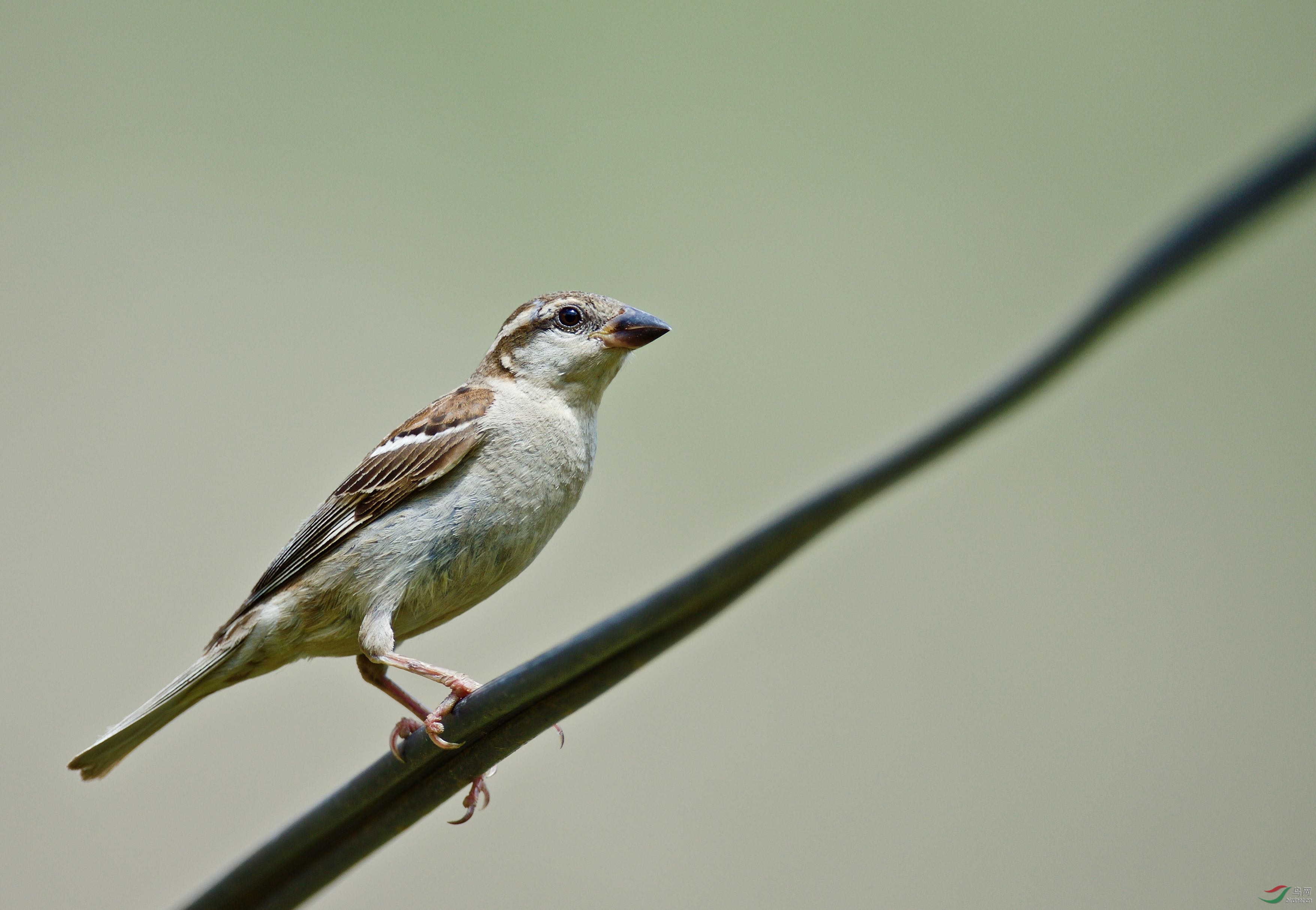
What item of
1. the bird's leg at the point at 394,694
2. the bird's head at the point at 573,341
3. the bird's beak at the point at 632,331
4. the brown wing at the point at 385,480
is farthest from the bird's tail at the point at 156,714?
the bird's beak at the point at 632,331

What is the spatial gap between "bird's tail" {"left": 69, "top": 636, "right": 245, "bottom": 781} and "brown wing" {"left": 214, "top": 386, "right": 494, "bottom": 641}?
11 cm

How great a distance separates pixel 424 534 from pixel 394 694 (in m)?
0.74

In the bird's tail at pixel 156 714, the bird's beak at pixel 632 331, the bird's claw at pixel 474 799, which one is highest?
the bird's beak at pixel 632 331

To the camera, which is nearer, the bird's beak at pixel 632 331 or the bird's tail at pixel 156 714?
the bird's tail at pixel 156 714

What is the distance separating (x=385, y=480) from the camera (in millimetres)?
3041

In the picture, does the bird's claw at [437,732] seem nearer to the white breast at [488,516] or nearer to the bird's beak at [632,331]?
the white breast at [488,516]

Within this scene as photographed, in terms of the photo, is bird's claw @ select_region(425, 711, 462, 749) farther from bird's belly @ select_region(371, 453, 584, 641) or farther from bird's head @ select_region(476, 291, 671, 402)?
bird's head @ select_region(476, 291, 671, 402)

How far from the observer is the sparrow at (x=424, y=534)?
2.87 meters

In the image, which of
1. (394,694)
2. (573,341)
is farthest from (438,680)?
(573,341)

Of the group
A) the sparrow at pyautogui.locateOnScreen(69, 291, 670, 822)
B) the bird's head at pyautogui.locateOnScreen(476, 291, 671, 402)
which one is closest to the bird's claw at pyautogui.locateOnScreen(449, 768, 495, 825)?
the sparrow at pyautogui.locateOnScreen(69, 291, 670, 822)

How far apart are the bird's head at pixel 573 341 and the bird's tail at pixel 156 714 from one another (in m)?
1.24

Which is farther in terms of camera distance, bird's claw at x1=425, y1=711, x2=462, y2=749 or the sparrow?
the sparrow

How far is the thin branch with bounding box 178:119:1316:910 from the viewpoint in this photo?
833 mm

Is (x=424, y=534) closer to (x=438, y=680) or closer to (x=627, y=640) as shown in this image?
(x=438, y=680)
